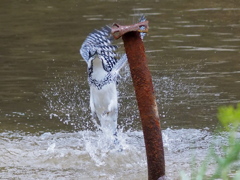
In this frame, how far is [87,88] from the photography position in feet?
26.5

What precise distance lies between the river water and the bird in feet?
1.11

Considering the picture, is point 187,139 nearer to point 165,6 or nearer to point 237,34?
point 237,34

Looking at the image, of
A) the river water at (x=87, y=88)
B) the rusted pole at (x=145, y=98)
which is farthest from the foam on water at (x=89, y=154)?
the rusted pole at (x=145, y=98)

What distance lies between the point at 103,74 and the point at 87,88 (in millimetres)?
2405

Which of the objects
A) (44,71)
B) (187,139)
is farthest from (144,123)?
(44,71)

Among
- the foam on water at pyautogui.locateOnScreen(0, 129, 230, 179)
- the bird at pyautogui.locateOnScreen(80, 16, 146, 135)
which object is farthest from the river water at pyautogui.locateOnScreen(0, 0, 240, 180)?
the bird at pyautogui.locateOnScreen(80, 16, 146, 135)

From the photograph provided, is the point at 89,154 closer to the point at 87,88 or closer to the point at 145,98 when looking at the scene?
the point at 87,88

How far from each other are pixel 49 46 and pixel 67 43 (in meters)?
0.37

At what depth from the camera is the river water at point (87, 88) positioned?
18.5 feet

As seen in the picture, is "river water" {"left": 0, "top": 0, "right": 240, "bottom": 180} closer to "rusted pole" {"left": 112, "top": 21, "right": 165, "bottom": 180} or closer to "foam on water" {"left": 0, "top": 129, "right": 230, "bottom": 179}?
"foam on water" {"left": 0, "top": 129, "right": 230, "bottom": 179}

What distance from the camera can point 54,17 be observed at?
12.9 metres

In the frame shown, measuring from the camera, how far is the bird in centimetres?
568

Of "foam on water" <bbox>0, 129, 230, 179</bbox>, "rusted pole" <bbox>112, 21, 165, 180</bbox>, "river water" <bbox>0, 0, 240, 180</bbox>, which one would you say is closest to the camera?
"rusted pole" <bbox>112, 21, 165, 180</bbox>

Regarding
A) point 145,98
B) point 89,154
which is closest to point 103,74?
point 89,154
